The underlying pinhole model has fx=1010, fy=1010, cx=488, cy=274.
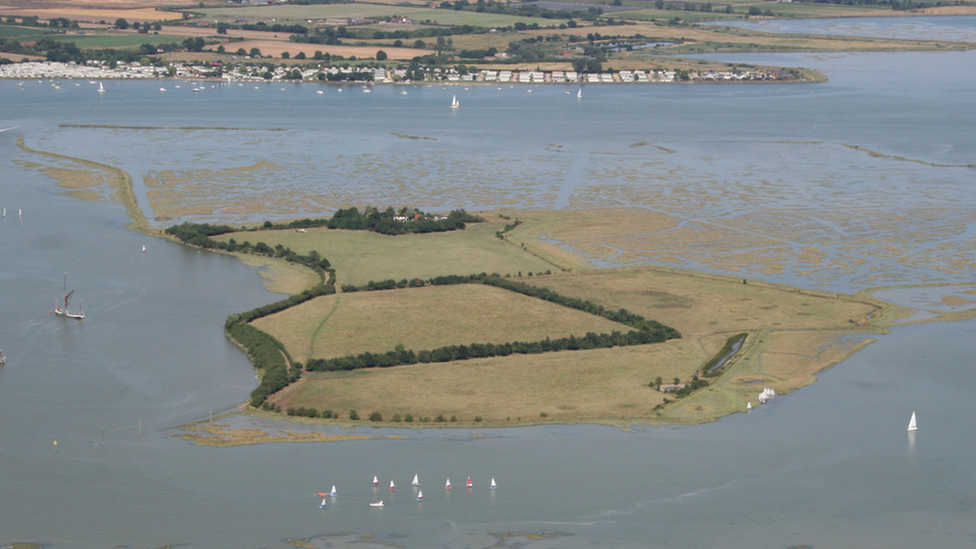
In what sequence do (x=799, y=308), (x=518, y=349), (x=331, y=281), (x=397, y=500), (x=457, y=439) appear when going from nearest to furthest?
(x=397, y=500), (x=457, y=439), (x=518, y=349), (x=799, y=308), (x=331, y=281)

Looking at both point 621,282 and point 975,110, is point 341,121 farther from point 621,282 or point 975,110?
point 975,110

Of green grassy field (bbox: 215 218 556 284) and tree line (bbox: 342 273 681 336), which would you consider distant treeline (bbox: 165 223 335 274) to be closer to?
green grassy field (bbox: 215 218 556 284)

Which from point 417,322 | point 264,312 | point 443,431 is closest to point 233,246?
point 264,312

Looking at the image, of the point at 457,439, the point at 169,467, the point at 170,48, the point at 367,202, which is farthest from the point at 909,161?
the point at 170,48

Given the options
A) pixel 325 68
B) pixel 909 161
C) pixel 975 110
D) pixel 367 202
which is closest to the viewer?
pixel 367 202

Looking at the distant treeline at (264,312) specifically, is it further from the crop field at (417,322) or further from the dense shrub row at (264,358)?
the crop field at (417,322)

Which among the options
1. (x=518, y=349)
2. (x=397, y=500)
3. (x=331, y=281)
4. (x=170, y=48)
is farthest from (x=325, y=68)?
(x=397, y=500)

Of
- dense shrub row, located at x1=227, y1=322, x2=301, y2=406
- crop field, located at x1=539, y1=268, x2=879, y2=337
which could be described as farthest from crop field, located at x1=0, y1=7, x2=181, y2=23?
dense shrub row, located at x1=227, y1=322, x2=301, y2=406

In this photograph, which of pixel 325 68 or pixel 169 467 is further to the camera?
pixel 325 68
